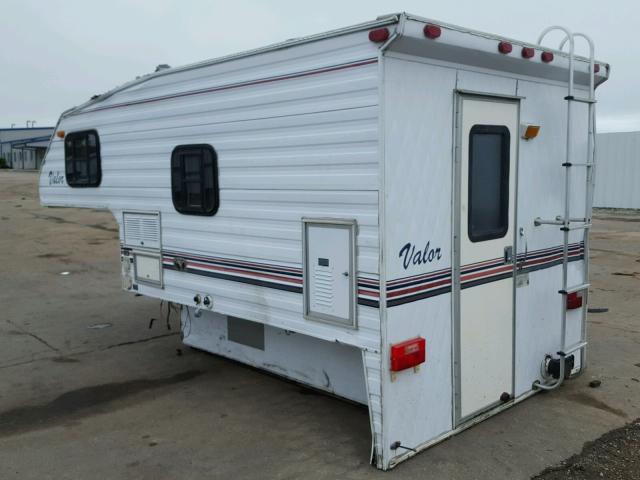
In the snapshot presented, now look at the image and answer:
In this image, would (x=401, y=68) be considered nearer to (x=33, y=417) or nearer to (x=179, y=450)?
(x=179, y=450)

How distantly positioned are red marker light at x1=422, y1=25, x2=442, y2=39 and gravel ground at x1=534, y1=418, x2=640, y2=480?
106 inches

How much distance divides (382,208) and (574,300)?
2407mm

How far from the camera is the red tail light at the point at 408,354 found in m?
3.91

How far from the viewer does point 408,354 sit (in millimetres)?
3973

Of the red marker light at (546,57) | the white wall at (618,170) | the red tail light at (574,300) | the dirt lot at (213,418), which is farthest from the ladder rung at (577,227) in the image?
the white wall at (618,170)

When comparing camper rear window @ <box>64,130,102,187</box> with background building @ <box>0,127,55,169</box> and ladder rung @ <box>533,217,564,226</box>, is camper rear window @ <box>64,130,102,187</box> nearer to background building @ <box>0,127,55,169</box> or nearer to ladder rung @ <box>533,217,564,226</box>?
ladder rung @ <box>533,217,564,226</box>

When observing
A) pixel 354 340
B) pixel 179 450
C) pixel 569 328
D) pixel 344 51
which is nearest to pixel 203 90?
pixel 344 51

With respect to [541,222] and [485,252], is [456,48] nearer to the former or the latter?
[485,252]

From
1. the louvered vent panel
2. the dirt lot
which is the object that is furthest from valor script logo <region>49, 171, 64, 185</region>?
the louvered vent panel

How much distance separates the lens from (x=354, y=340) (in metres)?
4.04

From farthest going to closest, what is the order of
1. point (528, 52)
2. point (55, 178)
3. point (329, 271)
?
point (55, 178)
point (528, 52)
point (329, 271)

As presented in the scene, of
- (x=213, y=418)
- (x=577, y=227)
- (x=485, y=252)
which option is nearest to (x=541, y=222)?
Answer: (x=577, y=227)

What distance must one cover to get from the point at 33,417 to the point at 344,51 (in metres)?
3.56

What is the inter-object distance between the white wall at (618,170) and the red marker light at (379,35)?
20.9 meters
